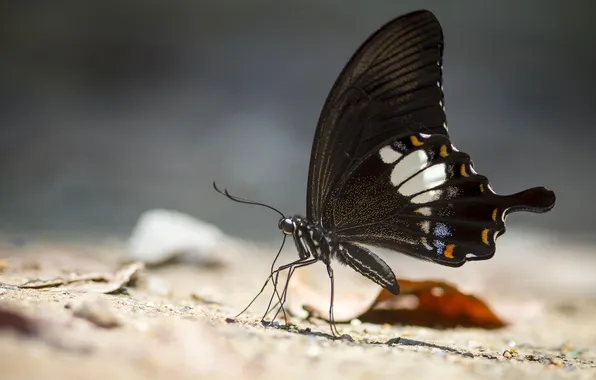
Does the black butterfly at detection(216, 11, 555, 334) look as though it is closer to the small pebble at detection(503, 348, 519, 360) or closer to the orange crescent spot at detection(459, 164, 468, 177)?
the orange crescent spot at detection(459, 164, 468, 177)

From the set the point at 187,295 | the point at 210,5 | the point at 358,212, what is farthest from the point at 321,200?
the point at 210,5

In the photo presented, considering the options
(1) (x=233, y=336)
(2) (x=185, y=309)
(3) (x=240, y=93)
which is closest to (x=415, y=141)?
(2) (x=185, y=309)

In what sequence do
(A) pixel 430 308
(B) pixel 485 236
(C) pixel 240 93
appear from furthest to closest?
1. (C) pixel 240 93
2. (A) pixel 430 308
3. (B) pixel 485 236

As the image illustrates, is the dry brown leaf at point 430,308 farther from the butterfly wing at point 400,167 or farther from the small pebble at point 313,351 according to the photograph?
the small pebble at point 313,351

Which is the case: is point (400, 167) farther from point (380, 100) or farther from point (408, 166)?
point (380, 100)

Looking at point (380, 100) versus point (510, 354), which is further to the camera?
point (380, 100)

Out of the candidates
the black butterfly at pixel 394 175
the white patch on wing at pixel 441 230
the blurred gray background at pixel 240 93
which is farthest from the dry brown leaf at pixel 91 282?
the blurred gray background at pixel 240 93

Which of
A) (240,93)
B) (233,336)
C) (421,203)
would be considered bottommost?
(233,336)
